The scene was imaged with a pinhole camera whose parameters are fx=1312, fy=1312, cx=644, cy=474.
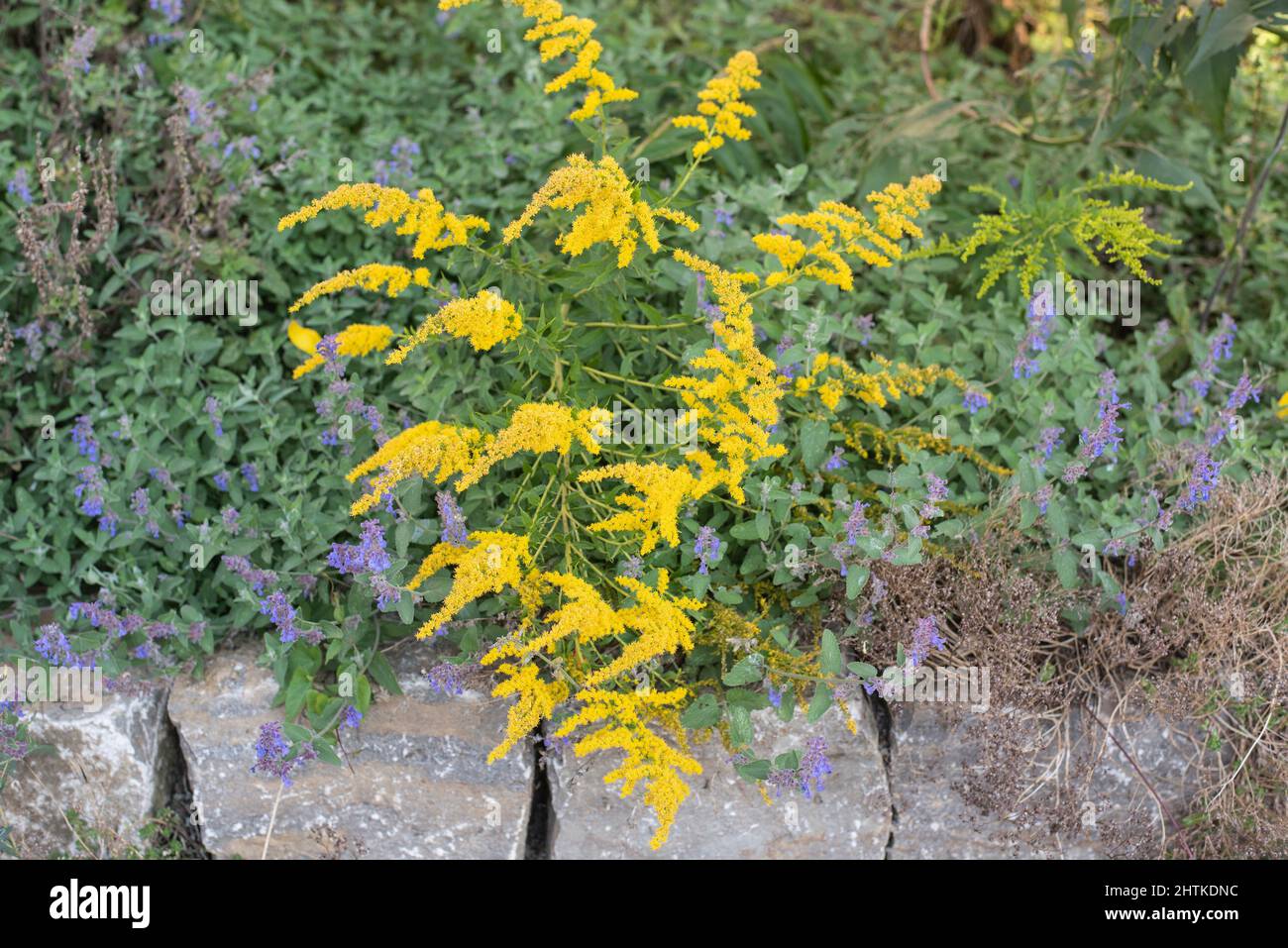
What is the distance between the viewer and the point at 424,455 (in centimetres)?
235

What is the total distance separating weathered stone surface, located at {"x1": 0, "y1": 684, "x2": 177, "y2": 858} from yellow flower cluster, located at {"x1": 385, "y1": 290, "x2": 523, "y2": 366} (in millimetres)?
1078

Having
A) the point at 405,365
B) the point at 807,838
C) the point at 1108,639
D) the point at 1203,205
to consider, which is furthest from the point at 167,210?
the point at 1203,205

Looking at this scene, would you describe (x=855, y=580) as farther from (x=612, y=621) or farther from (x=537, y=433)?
(x=537, y=433)

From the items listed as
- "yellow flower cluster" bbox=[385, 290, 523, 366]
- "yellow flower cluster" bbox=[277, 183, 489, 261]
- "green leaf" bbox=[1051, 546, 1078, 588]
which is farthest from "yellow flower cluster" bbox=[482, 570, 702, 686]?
"green leaf" bbox=[1051, 546, 1078, 588]

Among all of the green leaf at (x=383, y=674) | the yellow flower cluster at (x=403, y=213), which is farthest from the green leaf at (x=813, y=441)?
the green leaf at (x=383, y=674)

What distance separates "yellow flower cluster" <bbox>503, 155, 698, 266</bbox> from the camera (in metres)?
2.37

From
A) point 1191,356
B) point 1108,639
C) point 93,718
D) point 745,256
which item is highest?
point 745,256

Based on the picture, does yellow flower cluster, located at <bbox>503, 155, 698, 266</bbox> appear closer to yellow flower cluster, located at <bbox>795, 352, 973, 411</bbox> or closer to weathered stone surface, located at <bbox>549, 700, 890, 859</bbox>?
yellow flower cluster, located at <bbox>795, 352, 973, 411</bbox>

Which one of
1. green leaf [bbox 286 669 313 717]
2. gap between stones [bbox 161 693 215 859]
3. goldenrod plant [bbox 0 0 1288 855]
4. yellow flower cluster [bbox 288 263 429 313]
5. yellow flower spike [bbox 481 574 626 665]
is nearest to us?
yellow flower spike [bbox 481 574 626 665]

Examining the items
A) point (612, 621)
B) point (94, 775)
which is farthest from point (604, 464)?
point (94, 775)

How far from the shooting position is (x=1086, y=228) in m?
3.04

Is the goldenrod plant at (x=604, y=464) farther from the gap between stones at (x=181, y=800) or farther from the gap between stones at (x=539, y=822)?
the gap between stones at (x=181, y=800)

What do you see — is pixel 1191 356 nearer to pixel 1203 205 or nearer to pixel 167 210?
pixel 1203 205

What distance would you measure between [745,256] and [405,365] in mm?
924
